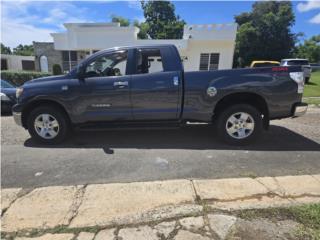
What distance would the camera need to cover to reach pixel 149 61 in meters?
5.39

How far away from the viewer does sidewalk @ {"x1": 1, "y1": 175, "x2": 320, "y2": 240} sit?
2719 mm

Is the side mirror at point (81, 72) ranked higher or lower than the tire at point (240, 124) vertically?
higher

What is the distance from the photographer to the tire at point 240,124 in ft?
16.6

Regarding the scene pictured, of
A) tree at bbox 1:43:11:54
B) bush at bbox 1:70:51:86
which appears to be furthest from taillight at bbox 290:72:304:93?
tree at bbox 1:43:11:54

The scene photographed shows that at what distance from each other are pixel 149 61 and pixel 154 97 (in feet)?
2.53

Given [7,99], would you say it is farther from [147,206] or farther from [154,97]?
[147,206]

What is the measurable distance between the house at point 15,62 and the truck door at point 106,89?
134ft

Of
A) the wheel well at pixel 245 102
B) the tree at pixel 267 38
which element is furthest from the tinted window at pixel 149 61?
the tree at pixel 267 38

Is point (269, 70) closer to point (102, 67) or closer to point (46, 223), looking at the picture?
point (102, 67)

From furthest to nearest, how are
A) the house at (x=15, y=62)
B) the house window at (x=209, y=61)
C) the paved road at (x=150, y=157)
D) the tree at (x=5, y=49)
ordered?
1. the tree at (x=5, y=49)
2. the house at (x=15, y=62)
3. the house window at (x=209, y=61)
4. the paved road at (x=150, y=157)

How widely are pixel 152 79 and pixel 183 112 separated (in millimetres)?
876

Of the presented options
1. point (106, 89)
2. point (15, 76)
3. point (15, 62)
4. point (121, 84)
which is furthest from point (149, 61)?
point (15, 62)

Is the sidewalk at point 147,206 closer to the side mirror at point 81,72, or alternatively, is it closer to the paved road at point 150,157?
the paved road at point 150,157

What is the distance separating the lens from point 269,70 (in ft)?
16.1
